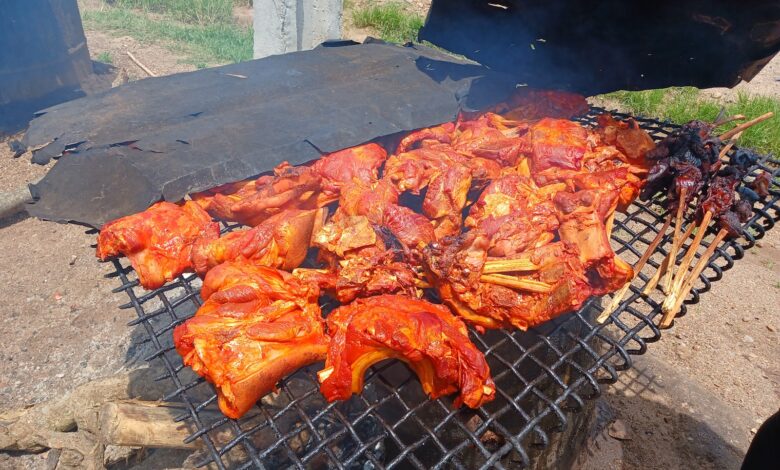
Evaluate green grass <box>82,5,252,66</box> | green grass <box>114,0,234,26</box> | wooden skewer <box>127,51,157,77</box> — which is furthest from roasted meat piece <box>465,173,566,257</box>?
green grass <box>114,0,234,26</box>

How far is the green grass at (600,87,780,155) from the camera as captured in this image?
841 cm

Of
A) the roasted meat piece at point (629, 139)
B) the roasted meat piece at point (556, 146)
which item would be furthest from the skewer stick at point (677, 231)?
the roasted meat piece at point (556, 146)

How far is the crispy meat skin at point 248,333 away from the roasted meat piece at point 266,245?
17cm

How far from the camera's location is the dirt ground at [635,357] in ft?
14.5

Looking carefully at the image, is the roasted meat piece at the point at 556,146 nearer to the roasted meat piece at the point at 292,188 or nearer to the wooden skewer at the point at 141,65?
the roasted meat piece at the point at 292,188

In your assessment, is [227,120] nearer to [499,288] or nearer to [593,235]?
[499,288]

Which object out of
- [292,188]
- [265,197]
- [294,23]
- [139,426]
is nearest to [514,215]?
[292,188]

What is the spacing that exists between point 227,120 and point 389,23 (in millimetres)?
9770

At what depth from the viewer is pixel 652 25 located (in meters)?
3.96

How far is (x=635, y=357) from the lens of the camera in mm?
5258

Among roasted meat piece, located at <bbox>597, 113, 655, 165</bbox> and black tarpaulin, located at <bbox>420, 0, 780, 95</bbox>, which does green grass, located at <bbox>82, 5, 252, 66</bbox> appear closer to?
black tarpaulin, located at <bbox>420, 0, 780, 95</bbox>

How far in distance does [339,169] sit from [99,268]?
404 centimetres

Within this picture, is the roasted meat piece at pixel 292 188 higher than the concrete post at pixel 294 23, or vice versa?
the roasted meat piece at pixel 292 188

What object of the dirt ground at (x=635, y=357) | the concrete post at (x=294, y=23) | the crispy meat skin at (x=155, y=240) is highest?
the crispy meat skin at (x=155, y=240)
